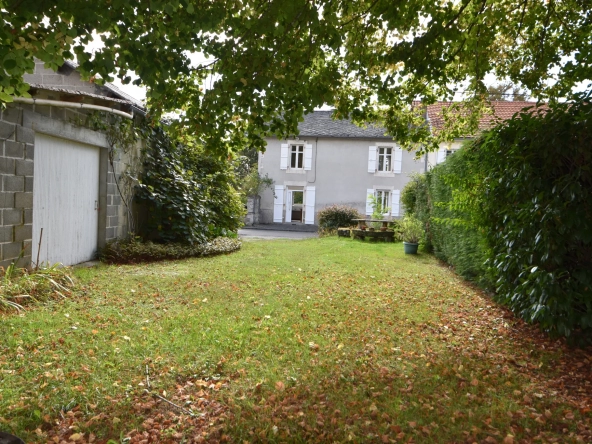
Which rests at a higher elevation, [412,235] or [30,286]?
[412,235]

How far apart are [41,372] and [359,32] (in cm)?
497

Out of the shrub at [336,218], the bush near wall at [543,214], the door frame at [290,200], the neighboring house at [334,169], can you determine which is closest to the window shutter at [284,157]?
the neighboring house at [334,169]

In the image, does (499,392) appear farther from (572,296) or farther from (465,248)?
(465,248)

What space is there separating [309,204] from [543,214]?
21024 mm

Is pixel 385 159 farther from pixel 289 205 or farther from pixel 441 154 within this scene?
pixel 289 205

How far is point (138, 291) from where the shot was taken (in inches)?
251

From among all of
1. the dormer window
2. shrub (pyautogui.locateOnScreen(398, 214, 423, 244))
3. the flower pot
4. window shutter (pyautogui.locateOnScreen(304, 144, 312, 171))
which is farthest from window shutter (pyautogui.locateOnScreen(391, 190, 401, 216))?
the flower pot

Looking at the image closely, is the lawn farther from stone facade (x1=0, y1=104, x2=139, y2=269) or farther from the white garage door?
the white garage door

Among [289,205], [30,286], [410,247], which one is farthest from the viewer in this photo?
[289,205]

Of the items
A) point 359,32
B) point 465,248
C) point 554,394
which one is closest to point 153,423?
point 554,394

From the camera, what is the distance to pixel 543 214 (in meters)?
4.38

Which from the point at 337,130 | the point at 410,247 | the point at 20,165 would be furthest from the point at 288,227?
the point at 20,165

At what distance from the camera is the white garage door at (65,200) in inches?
283

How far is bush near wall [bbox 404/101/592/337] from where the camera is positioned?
4.14 metres
